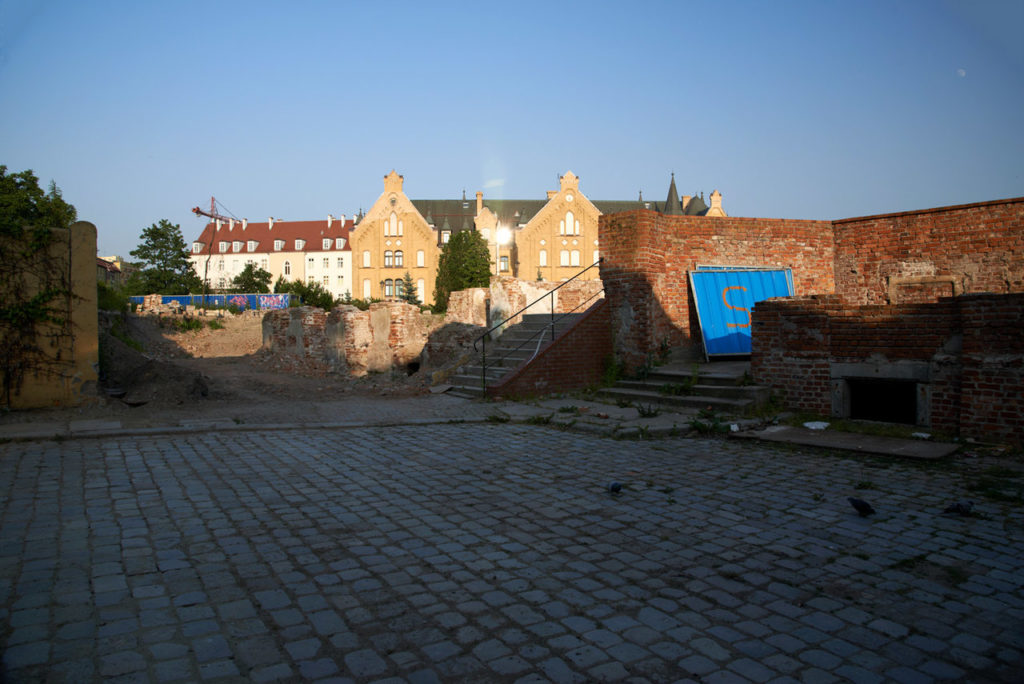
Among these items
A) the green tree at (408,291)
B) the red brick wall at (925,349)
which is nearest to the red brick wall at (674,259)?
the red brick wall at (925,349)

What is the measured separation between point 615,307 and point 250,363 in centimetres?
1530

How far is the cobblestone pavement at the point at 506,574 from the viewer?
287cm

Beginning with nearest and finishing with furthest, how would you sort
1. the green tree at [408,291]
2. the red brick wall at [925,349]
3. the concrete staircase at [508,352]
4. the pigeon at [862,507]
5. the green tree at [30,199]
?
the pigeon at [862,507] → the red brick wall at [925,349] → the concrete staircase at [508,352] → the green tree at [30,199] → the green tree at [408,291]

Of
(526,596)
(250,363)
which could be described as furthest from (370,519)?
(250,363)

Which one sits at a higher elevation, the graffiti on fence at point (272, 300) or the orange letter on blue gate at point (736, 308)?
the graffiti on fence at point (272, 300)

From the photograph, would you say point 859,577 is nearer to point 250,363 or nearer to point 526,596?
point 526,596

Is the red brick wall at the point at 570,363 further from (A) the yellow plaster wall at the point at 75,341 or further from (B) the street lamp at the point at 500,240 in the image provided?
(B) the street lamp at the point at 500,240

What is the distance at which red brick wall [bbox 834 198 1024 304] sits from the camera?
467 inches

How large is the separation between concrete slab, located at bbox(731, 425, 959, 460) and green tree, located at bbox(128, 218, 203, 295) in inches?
2562

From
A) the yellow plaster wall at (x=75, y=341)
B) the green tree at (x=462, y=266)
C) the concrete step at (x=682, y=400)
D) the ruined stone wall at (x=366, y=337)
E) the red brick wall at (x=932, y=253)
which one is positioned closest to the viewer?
the concrete step at (x=682, y=400)

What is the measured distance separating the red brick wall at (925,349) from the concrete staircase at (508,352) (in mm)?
4157

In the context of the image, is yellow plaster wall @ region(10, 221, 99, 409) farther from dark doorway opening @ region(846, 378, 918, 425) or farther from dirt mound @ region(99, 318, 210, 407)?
dark doorway opening @ region(846, 378, 918, 425)

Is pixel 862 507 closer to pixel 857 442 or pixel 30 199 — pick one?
pixel 857 442

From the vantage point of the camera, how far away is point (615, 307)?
40.5 feet
